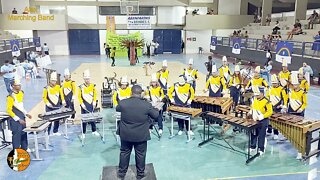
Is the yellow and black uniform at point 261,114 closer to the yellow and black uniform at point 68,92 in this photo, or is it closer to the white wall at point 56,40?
the yellow and black uniform at point 68,92

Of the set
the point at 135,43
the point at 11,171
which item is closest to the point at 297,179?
the point at 11,171

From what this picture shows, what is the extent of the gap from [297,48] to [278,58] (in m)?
3.76

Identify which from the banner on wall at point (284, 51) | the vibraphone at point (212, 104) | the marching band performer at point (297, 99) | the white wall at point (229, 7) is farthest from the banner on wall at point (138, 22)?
the marching band performer at point (297, 99)

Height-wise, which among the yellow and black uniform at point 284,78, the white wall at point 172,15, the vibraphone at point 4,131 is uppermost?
the white wall at point 172,15

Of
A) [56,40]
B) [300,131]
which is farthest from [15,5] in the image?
[300,131]

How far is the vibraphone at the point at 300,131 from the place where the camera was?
729 cm

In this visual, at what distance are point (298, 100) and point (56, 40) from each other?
1376 inches

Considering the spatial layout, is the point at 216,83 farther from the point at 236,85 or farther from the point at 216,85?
the point at 236,85

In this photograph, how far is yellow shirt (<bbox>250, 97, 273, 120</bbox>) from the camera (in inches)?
295

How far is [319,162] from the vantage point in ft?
25.1

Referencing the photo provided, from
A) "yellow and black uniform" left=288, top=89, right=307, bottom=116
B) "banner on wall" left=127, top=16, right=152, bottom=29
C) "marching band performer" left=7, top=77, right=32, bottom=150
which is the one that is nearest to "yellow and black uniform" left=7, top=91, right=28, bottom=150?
"marching band performer" left=7, top=77, right=32, bottom=150

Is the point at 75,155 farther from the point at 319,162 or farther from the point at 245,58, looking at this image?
the point at 245,58

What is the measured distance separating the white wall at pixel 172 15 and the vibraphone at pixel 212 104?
30652 millimetres

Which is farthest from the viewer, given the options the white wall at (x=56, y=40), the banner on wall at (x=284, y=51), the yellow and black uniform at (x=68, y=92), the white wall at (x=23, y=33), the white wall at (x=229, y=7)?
the white wall at (x=229, y=7)
